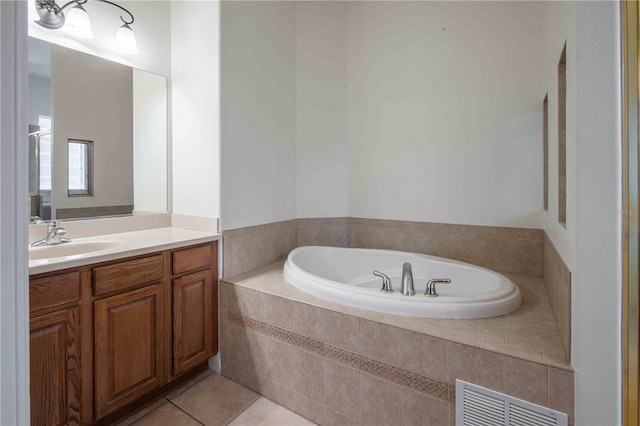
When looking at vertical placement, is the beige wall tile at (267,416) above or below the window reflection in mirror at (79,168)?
below

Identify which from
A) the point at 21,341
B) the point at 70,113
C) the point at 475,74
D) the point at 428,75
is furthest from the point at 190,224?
the point at 475,74

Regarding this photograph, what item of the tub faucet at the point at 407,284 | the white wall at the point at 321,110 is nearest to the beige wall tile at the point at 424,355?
the tub faucet at the point at 407,284

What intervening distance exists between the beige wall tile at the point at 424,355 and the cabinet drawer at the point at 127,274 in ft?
4.29

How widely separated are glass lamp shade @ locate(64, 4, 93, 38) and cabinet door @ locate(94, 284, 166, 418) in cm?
146

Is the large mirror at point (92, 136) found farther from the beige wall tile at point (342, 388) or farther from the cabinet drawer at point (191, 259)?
the beige wall tile at point (342, 388)

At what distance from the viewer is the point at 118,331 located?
1.57 meters

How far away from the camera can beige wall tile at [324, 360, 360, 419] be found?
1506 mm

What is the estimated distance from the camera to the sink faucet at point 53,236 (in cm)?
165

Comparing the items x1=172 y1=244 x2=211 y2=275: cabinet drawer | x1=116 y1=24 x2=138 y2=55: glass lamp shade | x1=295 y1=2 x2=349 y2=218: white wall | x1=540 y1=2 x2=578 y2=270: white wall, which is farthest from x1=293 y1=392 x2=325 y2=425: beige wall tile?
x1=116 y1=24 x2=138 y2=55: glass lamp shade

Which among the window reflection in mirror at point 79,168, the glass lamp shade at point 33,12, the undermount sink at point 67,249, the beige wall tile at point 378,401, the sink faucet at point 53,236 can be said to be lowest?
the beige wall tile at point 378,401

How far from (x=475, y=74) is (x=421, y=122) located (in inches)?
18.7

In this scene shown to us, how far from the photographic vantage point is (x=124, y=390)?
159 centimetres

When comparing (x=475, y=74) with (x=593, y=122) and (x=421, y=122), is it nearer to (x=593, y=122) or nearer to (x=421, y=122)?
(x=421, y=122)

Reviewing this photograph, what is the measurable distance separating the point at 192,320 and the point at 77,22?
1.79 meters
